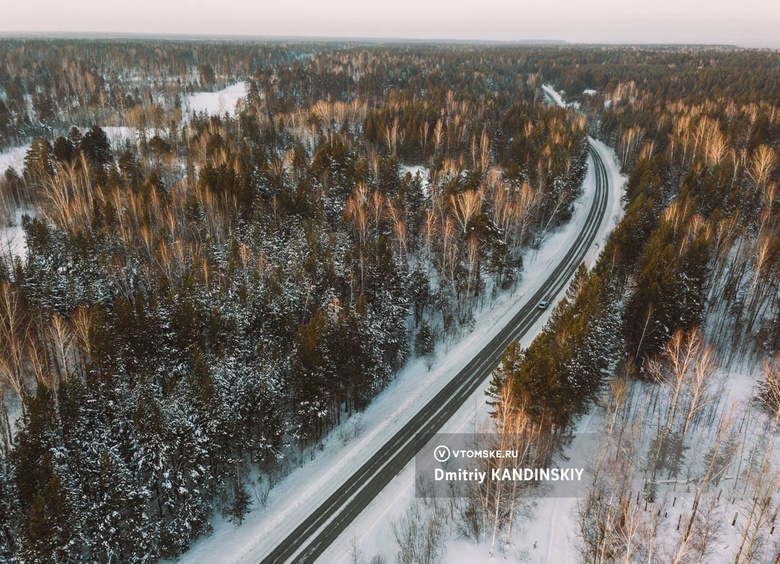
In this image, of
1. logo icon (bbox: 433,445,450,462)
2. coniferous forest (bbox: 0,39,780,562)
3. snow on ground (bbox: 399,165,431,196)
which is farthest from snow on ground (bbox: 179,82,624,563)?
snow on ground (bbox: 399,165,431,196)

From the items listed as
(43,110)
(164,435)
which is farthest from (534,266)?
(43,110)

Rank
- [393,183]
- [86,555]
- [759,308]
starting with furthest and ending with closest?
1. [393,183]
2. [759,308]
3. [86,555]

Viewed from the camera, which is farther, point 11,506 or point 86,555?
point 86,555

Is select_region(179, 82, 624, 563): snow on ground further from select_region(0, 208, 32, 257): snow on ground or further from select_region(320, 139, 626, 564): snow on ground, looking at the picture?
select_region(0, 208, 32, 257): snow on ground

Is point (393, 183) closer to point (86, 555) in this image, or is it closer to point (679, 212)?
point (679, 212)

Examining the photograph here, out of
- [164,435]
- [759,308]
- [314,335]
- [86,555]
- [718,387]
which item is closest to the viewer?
[86,555]

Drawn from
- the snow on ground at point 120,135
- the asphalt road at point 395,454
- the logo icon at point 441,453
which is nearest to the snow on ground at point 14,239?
the snow on ground at point 120,135
